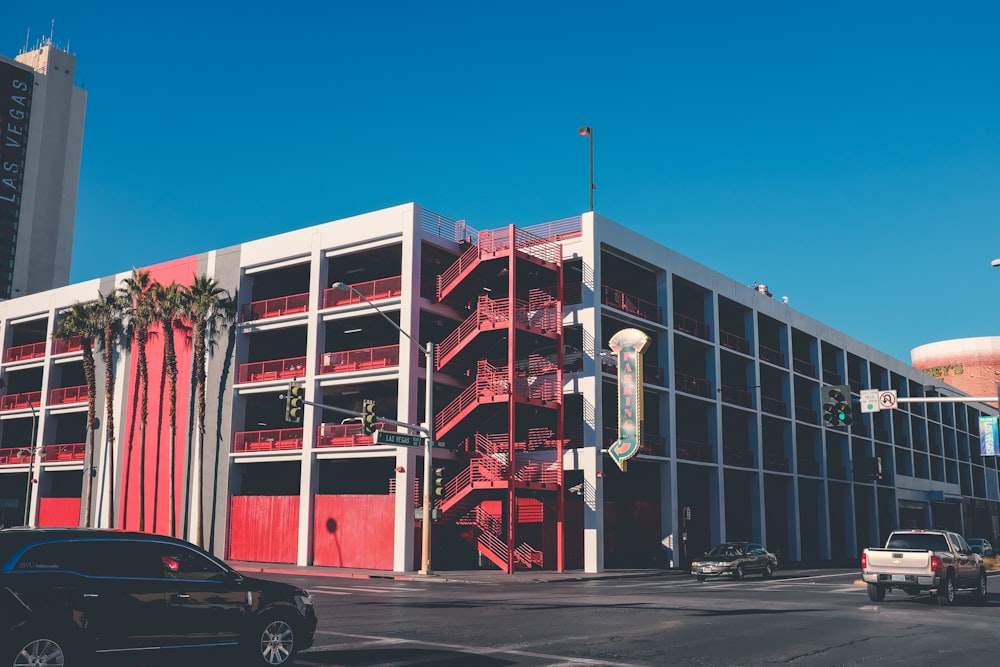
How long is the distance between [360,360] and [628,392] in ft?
42.5

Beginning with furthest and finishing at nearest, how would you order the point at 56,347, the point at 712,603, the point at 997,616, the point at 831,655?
the point at 56,347, the point at 712,603, the point at 997,616, the point at 831,655

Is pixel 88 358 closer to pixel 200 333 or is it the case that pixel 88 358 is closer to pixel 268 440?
pixel 200 333

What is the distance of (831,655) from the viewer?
13.1 m

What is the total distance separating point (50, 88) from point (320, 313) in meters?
88.6

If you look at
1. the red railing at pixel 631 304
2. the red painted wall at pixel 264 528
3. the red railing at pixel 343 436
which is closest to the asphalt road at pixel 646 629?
the red railing at pixel 343 436

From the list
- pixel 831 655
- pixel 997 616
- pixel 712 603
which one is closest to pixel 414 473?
pixel 712 603

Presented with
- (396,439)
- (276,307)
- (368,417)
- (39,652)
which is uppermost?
(276,307)

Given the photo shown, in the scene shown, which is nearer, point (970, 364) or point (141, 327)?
point (141, 327)

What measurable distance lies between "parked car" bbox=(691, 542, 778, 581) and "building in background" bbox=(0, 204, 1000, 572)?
6090 mm

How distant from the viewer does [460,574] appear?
3762 centimetres


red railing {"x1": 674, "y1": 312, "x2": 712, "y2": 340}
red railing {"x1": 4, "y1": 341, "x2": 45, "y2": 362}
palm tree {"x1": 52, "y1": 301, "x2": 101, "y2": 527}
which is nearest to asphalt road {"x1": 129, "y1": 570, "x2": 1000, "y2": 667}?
red railing {"x1": 674, "y1": 312, "x2": 712, "y2": 340}

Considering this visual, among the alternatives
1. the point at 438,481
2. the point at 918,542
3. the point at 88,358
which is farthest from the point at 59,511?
the point at 918,542

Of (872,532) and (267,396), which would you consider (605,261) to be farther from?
(872,532)

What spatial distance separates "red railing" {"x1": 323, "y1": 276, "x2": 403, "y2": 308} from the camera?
144ft
